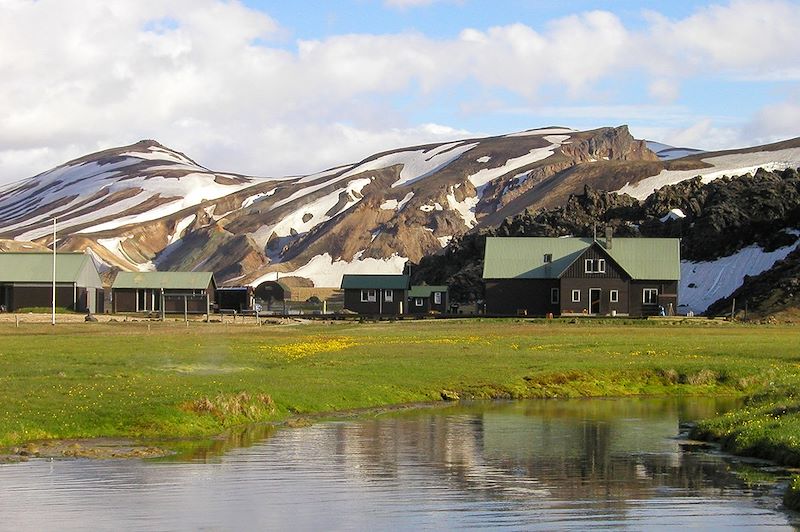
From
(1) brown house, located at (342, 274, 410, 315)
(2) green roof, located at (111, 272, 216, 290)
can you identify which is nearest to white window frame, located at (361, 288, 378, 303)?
(1) brown house, located at (342, 274, 410, 315)

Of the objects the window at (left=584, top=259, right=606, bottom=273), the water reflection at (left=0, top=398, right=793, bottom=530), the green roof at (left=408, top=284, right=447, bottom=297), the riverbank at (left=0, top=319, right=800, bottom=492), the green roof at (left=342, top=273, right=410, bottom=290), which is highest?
the window at (left=584, top=259, right=606, bottom=273)

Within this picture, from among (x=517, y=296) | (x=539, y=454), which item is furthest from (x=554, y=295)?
(x=539, y=454)

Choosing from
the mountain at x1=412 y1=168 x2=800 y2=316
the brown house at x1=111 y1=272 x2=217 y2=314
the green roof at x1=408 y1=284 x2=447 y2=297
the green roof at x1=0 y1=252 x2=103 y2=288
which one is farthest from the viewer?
the green roof at x1=408 y1=284 x2=447 y2=297

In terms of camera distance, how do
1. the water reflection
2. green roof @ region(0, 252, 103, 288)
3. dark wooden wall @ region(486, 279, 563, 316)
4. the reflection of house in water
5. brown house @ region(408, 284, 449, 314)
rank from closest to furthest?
the water reflection, the reflection of house in water, dark wooden wall @ region(486, 279, 563, 316), green roof @ region(0, 252, 103, 288), brown house @ region(408, 284, 449, 314)

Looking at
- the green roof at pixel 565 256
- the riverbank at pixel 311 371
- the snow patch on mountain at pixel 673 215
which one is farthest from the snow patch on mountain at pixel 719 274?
the riverbank at pixel 311 371

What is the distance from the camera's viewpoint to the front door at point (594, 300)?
110 meters

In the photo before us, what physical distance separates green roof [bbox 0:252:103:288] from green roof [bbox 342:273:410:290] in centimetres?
2792

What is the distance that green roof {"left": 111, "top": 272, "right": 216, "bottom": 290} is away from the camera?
133 m

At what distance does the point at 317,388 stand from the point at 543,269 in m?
73.9

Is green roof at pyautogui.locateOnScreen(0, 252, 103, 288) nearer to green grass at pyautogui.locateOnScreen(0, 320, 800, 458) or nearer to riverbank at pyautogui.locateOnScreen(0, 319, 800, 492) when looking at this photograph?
riverbank at pyautogui.locateOnScreen(0, 319, 800, 492)

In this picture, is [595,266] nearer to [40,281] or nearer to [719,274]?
[719,274]

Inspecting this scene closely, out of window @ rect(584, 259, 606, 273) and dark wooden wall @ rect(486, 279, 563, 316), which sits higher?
window @ rect(584, 259, 606, 273)

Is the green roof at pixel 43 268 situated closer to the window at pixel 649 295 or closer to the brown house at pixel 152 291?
the brown house at pixel 152 291

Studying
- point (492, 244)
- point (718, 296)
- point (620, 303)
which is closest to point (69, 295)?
point (492, 244)
